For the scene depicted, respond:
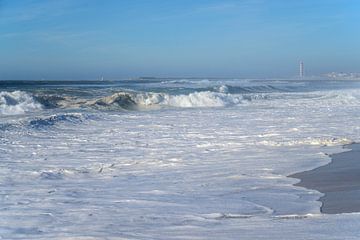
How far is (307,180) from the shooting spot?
886 cm

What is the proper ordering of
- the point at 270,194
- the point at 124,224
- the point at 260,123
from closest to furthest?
the point at 124,224, the point at 270,194, the point at 260,123

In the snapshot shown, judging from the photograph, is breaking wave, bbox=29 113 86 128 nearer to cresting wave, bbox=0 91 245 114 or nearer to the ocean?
the ocean

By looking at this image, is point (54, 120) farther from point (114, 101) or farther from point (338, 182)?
point (338, 182)

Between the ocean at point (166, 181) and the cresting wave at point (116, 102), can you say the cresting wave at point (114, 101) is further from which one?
the ocean at point (166, 181)

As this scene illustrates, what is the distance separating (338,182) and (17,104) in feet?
76.9

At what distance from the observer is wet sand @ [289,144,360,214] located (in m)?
6.87

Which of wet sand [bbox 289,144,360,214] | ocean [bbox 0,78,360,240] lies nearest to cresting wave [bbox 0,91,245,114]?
ocean [bbox 0,78,360,240]

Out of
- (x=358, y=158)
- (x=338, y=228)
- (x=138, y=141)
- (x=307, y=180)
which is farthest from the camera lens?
(x=138, y=141)

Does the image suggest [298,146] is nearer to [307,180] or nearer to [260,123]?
[307,180]

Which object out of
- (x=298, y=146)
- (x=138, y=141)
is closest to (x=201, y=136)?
(x=138, y=141)

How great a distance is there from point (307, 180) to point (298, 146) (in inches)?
158

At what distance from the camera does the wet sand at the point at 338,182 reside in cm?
687

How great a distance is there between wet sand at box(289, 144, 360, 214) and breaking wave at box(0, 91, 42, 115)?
62.0 feet

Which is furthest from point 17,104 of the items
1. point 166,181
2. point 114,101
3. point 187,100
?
point 166,181
